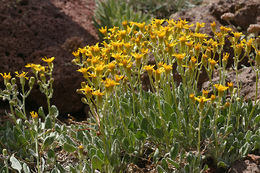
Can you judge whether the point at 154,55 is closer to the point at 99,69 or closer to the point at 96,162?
the point at 99,69

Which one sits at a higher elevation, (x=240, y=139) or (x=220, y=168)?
(x=240, y=139)

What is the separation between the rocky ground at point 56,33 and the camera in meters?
4.75

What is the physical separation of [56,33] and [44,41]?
0.34m

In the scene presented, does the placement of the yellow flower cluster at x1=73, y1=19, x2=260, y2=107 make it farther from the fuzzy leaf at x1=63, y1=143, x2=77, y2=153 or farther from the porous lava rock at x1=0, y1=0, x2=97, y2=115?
the porous lava rock at x1=0, y1=0, x2=97, y2=115

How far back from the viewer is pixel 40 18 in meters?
5.66

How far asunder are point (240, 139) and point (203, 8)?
2696 millimetres

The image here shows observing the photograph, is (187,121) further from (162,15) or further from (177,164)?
(162,15)

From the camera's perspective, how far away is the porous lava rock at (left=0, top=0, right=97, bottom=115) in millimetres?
4922

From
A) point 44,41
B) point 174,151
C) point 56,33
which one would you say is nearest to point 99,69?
point 174,151

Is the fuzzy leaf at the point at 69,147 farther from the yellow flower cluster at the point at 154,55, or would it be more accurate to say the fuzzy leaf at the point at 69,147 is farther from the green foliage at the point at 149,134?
the yellow flower cluster at the point at 154,55

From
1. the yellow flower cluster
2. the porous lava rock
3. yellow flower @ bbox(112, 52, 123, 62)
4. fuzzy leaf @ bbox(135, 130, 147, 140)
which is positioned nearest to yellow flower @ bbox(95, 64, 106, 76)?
the yellow flower cluster

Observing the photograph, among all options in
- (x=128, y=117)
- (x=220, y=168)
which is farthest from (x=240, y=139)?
(x=128, y=117)

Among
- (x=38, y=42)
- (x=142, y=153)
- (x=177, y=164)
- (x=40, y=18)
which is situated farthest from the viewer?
(x=40, y=18)

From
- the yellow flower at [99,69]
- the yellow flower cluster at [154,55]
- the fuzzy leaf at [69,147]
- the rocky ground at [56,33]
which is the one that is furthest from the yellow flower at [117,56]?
the rocky ground at [56,33]
